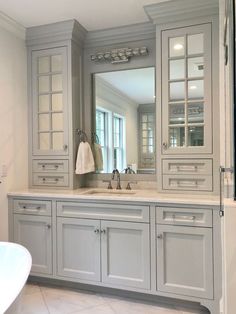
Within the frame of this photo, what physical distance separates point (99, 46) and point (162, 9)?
2.76 ft

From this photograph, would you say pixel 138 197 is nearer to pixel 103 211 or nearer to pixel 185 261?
pixel 103 211

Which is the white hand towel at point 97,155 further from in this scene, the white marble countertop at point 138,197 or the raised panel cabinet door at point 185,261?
the raised panel cabinet door at point 185,261

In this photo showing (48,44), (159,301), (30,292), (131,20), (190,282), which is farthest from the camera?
(48,44)

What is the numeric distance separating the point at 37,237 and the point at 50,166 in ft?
2.46

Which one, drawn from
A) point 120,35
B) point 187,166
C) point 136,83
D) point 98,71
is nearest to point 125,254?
point 187,166

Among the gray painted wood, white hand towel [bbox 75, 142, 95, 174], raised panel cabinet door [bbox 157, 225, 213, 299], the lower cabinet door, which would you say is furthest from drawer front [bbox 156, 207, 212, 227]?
the gray painted wood

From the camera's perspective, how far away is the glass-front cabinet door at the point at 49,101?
10.1ft

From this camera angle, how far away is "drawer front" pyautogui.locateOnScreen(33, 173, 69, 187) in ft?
10.1

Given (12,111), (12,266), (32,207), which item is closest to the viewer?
(12,266)

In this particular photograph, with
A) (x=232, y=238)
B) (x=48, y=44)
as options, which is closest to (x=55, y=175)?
(x=48, y=44)

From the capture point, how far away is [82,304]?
2.49 metres

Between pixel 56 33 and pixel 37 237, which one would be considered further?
pixel 56 33

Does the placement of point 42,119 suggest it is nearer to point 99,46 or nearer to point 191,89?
point 99,46

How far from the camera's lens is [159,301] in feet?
8.29
